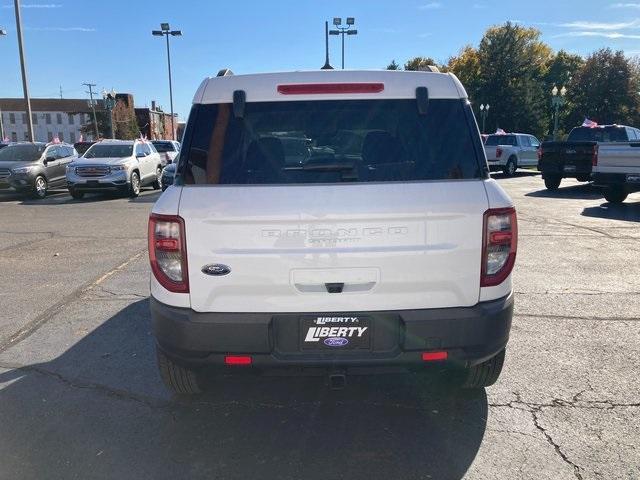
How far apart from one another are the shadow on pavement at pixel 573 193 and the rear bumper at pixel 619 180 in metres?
2.43

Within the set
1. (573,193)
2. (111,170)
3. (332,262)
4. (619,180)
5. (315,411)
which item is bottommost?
(573,193)

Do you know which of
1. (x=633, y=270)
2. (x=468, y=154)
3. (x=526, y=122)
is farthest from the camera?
(x=526, y=122)

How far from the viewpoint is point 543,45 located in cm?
6819

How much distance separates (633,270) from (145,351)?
20.0ft

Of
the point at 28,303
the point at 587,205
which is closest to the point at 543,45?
the point at 587,205

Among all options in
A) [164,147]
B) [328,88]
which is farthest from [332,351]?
[164,147]

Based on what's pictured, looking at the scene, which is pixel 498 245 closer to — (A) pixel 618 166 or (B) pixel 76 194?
(A) pixel 618 166

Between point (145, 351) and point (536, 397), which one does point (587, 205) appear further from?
point (145, 351)

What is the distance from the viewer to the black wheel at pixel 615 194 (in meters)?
13.9

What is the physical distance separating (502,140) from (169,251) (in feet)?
82.9

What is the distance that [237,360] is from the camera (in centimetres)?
278

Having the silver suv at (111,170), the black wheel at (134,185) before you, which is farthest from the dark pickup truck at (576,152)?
the black wheel at (134,185)

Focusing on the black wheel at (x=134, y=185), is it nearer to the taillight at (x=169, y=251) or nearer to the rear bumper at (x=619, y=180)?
the rear bumper at (x=619, y=180)

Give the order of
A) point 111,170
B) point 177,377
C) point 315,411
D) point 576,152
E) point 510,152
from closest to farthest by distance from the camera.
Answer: point 177,377 < point 315,411 < point 111,170 < point 576,152 < point 510,152
